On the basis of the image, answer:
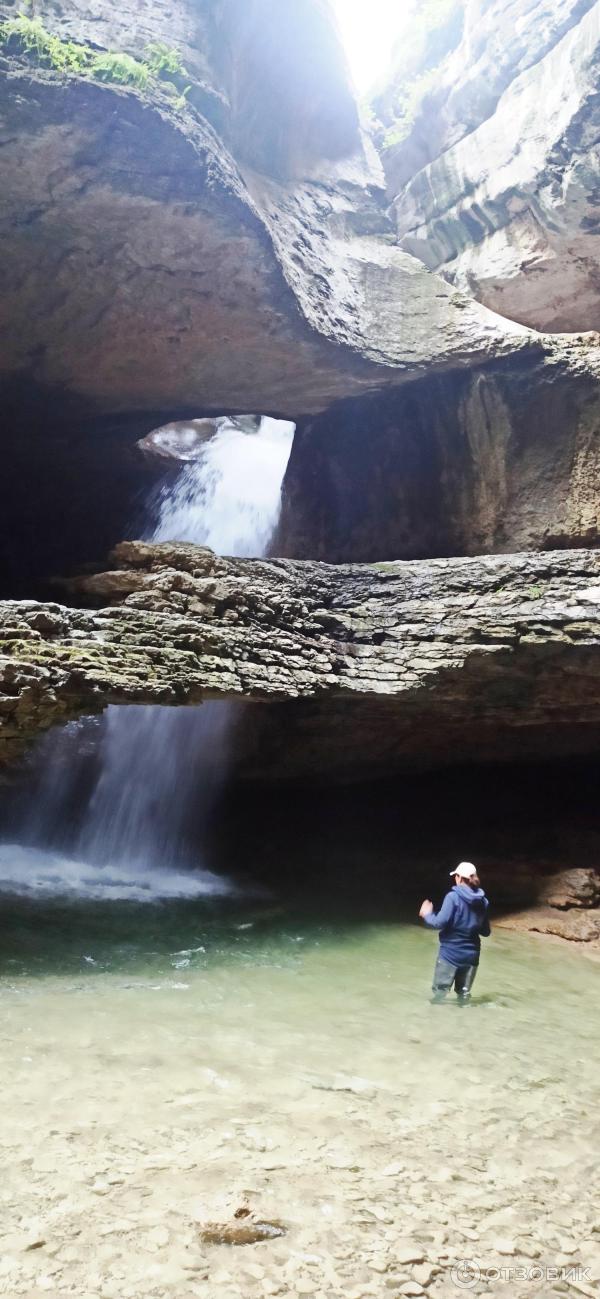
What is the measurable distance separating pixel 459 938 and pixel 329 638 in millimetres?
3916

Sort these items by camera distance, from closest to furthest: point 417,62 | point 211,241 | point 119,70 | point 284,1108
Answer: point 284,1108, point 119,70, point 211,241, point 417,62

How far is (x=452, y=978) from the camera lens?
6.01 metres

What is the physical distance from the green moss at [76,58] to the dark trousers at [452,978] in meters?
9.93

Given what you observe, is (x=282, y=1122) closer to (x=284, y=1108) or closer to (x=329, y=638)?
(x=284, y=1108)

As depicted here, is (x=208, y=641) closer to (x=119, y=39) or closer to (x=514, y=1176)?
(x=514, y=1176)

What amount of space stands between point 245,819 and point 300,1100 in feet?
30.0

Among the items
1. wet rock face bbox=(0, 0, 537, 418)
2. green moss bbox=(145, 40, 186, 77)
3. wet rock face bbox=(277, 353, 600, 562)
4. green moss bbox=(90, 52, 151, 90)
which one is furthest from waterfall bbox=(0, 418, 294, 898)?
green moss bbox=(145, 40, 186, 77)

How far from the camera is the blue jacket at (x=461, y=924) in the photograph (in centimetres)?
598

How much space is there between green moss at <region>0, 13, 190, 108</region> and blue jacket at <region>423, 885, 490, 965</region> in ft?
31.0

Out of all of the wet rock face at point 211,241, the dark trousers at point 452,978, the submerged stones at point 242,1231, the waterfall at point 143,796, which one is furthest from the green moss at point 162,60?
the submerged stones at point 242,1231

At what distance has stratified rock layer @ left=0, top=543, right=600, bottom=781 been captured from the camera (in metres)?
6.99

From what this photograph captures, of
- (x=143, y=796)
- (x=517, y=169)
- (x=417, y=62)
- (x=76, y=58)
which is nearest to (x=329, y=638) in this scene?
(x=143, y=796)

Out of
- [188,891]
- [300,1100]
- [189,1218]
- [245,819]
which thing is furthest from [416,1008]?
[245,819]

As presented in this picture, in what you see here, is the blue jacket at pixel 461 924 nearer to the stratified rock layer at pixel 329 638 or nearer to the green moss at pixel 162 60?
the stratified rock layer at pixel 329 638
